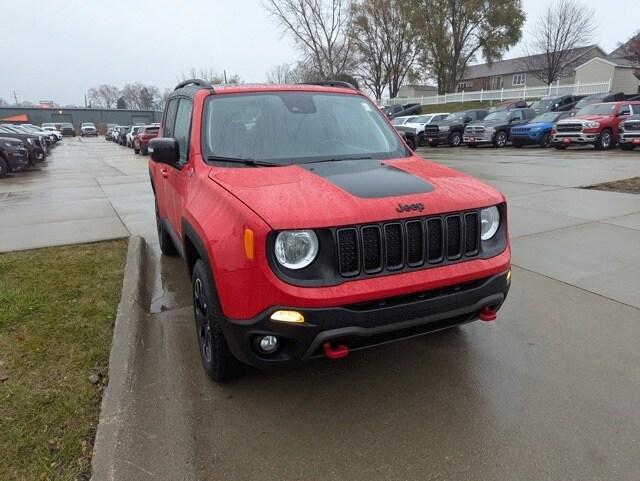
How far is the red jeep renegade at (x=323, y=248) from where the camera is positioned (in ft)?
7.85

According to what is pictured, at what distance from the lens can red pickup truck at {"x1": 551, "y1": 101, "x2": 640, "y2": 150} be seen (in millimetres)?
18297

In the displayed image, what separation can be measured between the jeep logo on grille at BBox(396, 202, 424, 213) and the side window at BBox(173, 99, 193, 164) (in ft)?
6.39

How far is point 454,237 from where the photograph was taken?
2.74m

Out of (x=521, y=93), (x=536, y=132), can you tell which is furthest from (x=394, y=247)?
(x=521, y=93)

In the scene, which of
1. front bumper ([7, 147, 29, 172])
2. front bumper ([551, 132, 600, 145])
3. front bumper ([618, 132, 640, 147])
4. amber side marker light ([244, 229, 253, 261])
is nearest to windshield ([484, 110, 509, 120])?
front bumper ([551, 132, 600, 145])

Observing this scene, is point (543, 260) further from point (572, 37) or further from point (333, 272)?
point (572, 37)

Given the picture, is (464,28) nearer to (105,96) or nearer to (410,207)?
(410,207)

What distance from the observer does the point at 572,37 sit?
5244cm

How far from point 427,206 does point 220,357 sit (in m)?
1.55

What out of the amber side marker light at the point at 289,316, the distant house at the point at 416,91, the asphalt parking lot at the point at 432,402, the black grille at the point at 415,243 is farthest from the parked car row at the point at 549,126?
the distant house at the point at 416,91

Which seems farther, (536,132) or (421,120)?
(421,120)

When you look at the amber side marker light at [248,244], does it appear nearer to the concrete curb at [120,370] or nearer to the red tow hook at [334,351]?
the red tow hook at [334,351]

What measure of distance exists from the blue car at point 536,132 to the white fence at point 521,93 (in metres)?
20.0

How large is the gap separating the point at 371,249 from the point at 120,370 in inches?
76.0
